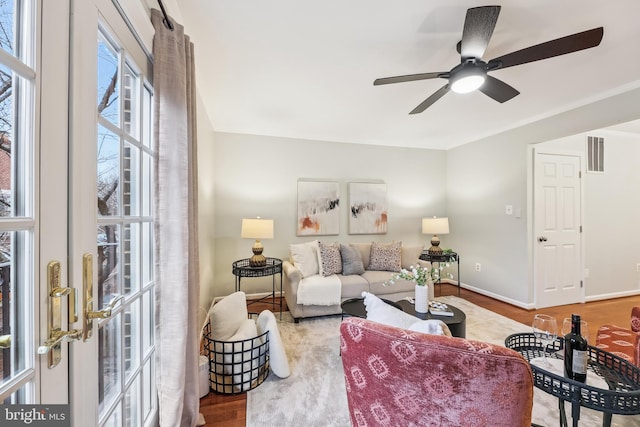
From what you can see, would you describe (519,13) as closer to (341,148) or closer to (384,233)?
(341,148)

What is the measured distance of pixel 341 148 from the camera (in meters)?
4.31

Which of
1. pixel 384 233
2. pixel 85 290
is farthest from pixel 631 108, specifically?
pixel 85 290

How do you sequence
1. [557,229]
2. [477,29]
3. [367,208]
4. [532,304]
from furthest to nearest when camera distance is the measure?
[367,208], [557,229], [532,304], [477,29]

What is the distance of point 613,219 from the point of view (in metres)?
3.87

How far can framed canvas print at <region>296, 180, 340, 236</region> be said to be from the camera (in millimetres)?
4059

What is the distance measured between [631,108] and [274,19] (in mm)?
3380

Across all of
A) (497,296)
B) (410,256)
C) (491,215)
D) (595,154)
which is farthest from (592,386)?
(595,154)

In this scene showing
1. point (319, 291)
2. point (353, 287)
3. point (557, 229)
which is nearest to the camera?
point (319, 291)

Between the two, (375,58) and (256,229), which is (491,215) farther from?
(256,229)

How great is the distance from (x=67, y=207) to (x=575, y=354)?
1913 millimetres

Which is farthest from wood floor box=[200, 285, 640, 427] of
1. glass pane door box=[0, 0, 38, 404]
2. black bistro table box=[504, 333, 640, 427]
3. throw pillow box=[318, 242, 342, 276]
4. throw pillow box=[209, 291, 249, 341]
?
black bistro table box=[504, 333, 640, 427]

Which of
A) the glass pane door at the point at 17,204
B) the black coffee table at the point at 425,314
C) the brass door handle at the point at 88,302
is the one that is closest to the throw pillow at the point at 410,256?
the black coffee table at the point at 425,314

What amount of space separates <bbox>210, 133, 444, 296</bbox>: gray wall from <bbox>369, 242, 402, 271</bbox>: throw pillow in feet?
2.37

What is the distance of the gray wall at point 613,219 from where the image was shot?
377 cm
